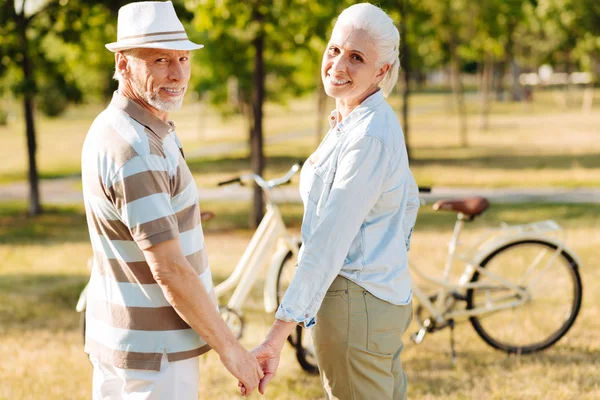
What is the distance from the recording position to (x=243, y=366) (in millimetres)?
2609

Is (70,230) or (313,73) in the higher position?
(313,73)

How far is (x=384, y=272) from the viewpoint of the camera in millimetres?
2715

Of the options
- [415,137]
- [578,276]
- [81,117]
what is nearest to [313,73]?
[415,137]

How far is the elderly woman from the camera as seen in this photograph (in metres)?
2.60

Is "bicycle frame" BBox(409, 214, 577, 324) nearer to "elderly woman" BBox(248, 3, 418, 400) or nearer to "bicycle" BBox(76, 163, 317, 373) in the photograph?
"bicycle" BBox(76, 163, 317, 373)

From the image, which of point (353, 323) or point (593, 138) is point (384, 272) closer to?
point (353, 323)

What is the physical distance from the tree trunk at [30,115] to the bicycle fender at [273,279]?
8842 millimetres

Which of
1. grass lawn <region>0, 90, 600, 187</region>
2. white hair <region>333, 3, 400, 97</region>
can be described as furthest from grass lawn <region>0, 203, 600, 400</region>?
grass lawn <region>0, 90, 600, 187</region>

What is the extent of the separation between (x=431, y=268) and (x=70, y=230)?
643 centimetres

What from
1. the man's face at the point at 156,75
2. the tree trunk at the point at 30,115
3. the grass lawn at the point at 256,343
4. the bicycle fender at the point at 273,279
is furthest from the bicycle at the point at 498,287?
the tree trunk at the point at 30,115

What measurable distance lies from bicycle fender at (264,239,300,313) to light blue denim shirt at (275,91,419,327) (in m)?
2.43

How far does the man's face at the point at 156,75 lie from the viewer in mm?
2553

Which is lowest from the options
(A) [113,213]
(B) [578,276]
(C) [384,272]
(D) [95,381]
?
(B) [578,276]

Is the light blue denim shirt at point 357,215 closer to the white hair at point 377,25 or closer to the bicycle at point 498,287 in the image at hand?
the white hair at point 377,25
